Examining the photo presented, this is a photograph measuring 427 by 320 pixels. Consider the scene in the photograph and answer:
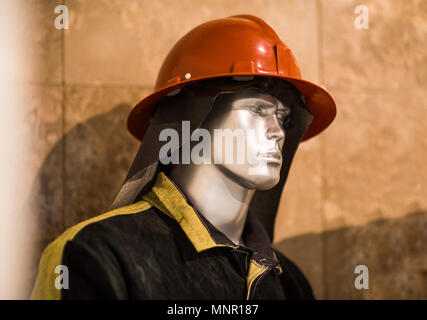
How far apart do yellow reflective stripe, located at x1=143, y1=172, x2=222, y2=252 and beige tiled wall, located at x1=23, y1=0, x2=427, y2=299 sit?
0.79 m

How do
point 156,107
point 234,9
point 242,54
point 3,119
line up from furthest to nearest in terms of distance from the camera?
point 234,9, point 3,119, point 156,107, point 242,54

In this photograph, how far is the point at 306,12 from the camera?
3.08m

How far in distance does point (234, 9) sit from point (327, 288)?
5.94ft

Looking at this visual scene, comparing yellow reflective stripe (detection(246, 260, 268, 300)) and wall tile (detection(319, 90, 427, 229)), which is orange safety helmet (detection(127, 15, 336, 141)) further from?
wall tile (detection(319, 90, 427, 229))

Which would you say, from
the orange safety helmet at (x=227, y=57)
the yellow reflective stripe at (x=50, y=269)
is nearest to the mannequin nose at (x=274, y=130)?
the orange safety helmet at (x=227, y=57)

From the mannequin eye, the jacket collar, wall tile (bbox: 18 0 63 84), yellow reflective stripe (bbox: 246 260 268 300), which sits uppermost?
wall tile (bbox: 18 0 63 84)

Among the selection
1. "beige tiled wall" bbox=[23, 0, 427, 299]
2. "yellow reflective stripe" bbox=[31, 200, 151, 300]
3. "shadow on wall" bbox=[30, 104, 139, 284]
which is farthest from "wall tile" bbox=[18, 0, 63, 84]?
"yellow reflective stripe" bbox=[31, 200, 151, 300]

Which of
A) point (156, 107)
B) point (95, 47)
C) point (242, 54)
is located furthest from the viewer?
point (95, 47)

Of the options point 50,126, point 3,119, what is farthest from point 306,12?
point 3,119

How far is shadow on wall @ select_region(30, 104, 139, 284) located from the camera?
2.63 m

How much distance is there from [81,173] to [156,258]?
111 cm

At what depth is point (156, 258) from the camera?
177 centimetres

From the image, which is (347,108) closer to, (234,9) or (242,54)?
(234,9)

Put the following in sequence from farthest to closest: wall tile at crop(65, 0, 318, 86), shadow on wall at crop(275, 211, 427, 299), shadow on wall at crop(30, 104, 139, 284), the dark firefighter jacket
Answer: shadow on wall at crop(275, 211, 427, 299) < wall tile at crop(65, 0, 318, 86) < shadow on wall at crop(30, 104, 139, 284) < the dark firefighter jacket
